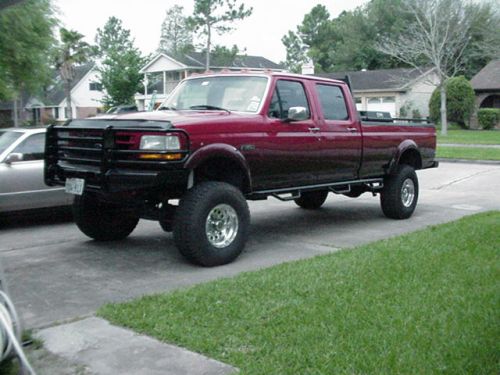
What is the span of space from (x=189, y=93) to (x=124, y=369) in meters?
4.95

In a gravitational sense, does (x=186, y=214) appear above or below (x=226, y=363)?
above

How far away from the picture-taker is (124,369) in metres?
4.19

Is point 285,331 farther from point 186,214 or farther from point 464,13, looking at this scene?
point 464,13

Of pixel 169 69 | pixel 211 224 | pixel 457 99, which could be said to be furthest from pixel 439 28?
pixel 211 224

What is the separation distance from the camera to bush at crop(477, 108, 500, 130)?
4108 cm

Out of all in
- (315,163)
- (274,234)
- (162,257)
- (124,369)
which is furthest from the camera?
(274,234)

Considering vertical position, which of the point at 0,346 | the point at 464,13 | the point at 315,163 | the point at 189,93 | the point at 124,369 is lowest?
the point at 124,369

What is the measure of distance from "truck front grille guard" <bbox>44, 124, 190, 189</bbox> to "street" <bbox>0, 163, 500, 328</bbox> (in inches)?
38.3

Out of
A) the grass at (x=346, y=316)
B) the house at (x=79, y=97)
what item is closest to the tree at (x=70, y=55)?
the house at (x=79, y=97)

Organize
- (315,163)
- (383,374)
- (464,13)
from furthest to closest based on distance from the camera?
(464,13) → (315,163) → (383,374)

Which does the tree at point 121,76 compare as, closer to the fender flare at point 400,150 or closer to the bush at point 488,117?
the bush at point 488,117

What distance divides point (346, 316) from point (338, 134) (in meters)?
4.21

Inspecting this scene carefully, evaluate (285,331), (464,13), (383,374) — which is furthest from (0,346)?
(464,13)

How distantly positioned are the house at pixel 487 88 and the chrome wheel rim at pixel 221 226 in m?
39.4
